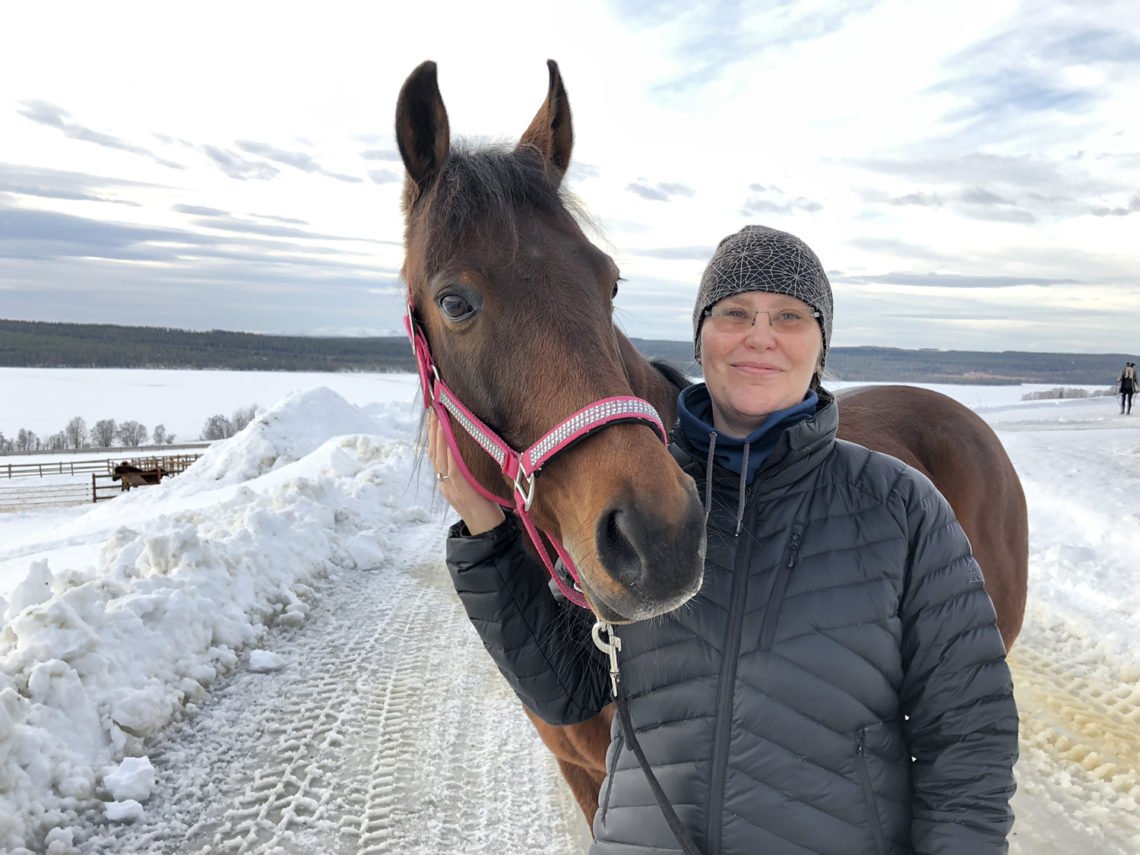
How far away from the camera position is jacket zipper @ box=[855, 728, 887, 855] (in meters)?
1.51

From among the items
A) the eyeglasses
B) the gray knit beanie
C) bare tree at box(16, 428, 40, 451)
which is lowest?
bare tree at box(16, 428, 40, 451)

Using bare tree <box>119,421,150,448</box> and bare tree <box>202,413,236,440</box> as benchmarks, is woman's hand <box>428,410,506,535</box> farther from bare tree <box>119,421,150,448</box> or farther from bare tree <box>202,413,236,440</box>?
bare tree <box>119,421,150,448</box>

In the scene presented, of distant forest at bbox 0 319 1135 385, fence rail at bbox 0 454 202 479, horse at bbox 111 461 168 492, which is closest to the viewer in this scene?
horse at bbox 111 461 168 492

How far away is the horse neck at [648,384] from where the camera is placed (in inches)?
103

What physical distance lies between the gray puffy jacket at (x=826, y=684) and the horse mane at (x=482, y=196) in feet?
3.44

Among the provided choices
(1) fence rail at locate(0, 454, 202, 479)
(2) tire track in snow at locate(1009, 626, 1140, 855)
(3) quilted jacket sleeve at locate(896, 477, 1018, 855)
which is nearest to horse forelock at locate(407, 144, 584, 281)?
(3) quilted jacket sleeve at locate(896, 477, 1018, 855)

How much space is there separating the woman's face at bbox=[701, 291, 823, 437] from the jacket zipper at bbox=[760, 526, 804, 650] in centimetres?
37

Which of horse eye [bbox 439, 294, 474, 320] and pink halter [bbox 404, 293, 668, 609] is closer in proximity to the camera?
pink halter [bbox 404, 293, 668, 609]

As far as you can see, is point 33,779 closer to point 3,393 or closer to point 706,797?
point 706,797

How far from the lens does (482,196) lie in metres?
2.05

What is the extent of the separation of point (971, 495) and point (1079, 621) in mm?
2886

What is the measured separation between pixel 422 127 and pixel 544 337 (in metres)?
0.94

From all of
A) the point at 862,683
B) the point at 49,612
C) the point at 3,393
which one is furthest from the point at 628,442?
the point at 3,393

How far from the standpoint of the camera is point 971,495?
408 centimetres
